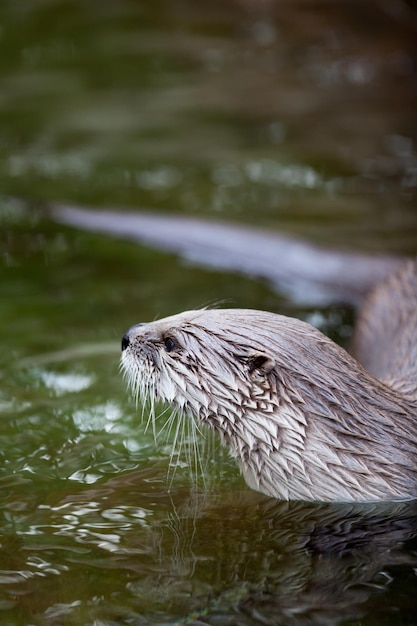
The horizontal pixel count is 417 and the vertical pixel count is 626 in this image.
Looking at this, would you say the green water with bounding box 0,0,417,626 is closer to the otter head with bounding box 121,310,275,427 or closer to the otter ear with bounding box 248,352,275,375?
the otter head with bounding box 121,310,275,427

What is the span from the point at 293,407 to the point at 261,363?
155mm

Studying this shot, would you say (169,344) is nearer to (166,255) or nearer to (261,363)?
(261,363)

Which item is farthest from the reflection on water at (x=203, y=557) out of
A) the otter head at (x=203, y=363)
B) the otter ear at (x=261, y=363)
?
the otter ear at (x=261, y=363)

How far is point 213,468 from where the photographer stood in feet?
11.8

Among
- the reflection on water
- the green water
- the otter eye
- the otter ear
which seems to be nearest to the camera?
the reflection on water

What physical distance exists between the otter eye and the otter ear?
0.93 feet

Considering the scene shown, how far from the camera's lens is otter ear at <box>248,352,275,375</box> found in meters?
3.13

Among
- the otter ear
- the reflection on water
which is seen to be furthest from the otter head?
the reflection on water

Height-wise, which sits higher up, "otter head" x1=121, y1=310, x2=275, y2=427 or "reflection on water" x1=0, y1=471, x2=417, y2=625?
"otter head" x1=121, y1=310, x2=275, y2=427

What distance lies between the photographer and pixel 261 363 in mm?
3146

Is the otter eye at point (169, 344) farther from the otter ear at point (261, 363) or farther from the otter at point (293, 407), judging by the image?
the otter ear at point (261, 363)

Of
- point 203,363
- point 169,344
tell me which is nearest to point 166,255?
point 169,344

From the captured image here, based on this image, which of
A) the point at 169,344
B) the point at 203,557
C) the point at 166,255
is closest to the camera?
the point at 203,557

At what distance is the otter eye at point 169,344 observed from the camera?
3342mm
